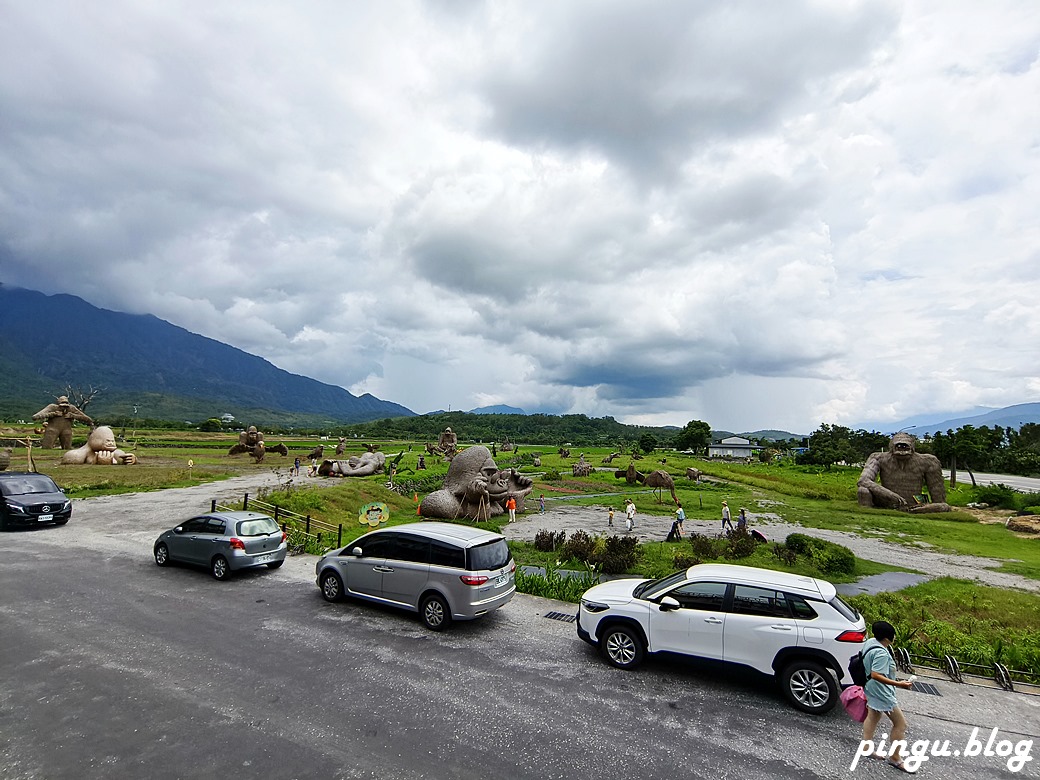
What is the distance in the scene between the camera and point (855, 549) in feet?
69.8

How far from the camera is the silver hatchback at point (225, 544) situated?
1316cm

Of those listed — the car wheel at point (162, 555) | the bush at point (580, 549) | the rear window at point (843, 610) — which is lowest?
the car wheel at point (162, 555)

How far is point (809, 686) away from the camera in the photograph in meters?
7.42

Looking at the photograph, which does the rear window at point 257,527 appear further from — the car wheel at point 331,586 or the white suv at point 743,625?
the white suv at point 743,625

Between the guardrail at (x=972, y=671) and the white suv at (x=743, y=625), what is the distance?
2669mm

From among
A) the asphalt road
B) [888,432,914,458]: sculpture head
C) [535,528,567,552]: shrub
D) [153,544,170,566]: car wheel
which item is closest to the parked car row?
the asphalt road

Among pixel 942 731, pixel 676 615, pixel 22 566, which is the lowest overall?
pixel 22 566

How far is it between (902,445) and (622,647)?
108 feet

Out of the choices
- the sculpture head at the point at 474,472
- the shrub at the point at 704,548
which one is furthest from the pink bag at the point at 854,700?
the sculpture head at the point at 474,472

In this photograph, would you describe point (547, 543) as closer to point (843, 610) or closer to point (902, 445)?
point (843, 610)

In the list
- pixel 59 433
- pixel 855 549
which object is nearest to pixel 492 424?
pixel 59 433

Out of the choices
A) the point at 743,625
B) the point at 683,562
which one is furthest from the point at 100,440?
the point at 743,625

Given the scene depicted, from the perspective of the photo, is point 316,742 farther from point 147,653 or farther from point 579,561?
point 579,561

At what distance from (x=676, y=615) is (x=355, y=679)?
5.23 m
